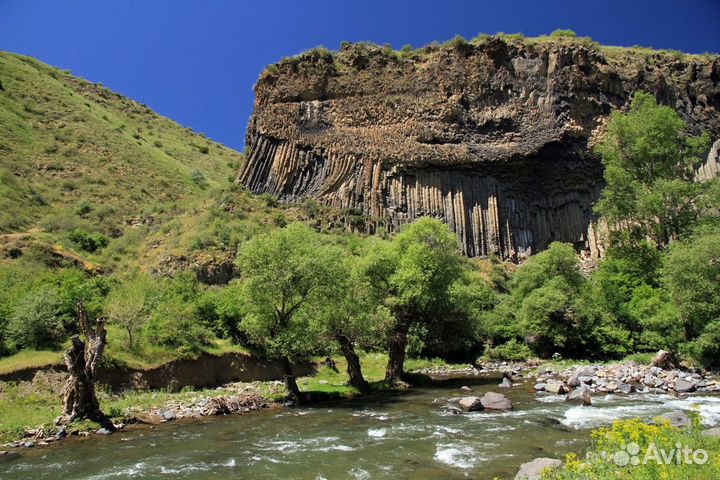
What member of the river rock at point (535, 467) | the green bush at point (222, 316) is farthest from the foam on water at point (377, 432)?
the green bush at point (222, 316)

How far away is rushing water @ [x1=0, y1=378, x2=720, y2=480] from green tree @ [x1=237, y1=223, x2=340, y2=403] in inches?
119

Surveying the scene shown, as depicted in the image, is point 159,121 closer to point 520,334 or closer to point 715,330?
point 520,334

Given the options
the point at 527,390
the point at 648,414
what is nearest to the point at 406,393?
the point at 527,390

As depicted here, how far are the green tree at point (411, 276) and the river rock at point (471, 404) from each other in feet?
24.1

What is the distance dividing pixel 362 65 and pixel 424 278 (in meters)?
49.0

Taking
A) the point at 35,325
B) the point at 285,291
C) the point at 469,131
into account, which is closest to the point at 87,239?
the point at 35,325

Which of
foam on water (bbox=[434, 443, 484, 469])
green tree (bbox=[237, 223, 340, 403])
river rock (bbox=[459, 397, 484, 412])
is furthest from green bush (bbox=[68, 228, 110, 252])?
foam on water (bbox=[434, 443, 484, 469])

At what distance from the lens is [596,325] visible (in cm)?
3603

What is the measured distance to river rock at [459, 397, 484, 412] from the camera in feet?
65.8

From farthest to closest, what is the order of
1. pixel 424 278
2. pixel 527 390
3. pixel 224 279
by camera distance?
pixel 224 279 < pixel 424 278 < pixel 527 390

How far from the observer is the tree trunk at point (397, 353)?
27656 millimetres

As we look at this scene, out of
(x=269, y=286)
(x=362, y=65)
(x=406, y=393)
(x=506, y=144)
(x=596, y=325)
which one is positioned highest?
(x=362, y=65)

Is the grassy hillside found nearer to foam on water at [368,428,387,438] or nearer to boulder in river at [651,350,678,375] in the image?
foam on water at [368,428,387,438]

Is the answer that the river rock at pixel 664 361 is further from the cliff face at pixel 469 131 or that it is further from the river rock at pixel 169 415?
the cliff face at pixel 469 131
